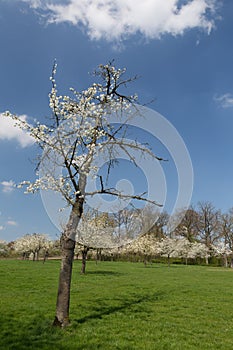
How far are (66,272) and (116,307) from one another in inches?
212

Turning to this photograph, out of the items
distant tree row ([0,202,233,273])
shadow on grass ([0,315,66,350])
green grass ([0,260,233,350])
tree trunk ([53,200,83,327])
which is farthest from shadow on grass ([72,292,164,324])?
distant tree row ([0,202,233,273])

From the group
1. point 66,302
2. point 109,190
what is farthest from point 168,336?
point 109,190

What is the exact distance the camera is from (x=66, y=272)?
38.3 ft

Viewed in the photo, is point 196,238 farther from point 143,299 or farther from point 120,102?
point 120,102

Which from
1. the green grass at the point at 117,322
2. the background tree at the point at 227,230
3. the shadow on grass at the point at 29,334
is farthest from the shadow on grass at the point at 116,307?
the background tree at the point at 227,230

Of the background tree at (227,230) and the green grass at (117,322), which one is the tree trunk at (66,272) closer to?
the green grass at (117,322)

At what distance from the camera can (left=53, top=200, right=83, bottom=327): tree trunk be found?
11367 millimetres

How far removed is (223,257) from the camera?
8512 cm

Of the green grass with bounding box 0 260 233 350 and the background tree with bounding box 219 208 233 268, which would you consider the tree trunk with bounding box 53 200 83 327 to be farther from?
the background tree with bounding box 219 208 233 268

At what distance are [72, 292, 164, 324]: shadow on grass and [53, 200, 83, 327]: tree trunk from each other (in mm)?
912

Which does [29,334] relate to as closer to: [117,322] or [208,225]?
[117,322]

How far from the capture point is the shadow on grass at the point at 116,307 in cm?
1318

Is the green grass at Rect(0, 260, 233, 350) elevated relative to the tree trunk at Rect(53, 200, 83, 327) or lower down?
lower down

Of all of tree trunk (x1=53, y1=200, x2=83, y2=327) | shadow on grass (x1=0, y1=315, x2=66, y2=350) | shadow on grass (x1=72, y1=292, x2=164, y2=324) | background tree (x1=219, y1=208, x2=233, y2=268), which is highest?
background tree (x1=219, y1=208, x2=233, y2=268)
